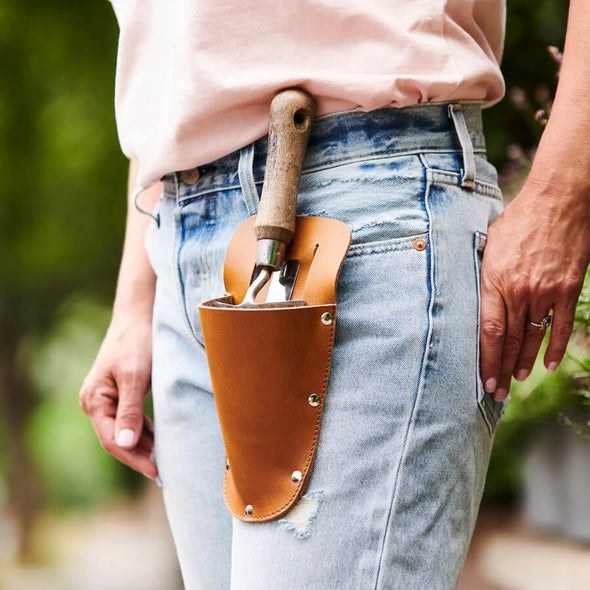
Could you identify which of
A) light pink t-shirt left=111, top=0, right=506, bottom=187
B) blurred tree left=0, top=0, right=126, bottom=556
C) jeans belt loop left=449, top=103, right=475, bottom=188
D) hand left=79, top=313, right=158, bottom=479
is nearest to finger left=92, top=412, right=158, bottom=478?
hand left=79, top=313, right=158, bottom=479

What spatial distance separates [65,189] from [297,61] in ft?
19.4

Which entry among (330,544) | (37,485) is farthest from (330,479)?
(37,485)

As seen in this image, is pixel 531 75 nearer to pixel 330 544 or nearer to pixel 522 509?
pixel 522 509

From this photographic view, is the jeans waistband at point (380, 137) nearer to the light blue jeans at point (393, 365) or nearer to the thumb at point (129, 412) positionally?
the light blue jeans at point (393, 365)

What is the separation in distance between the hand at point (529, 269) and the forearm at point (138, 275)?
0.65 metres

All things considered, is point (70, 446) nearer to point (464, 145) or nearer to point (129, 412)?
point (129, 412)

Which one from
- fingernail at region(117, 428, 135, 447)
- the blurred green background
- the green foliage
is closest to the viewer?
fingernail at region(117, 428, 135, 447)

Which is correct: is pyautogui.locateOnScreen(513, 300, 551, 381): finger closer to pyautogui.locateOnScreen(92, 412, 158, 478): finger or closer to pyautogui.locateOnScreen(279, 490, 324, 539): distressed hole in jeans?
pyautogui.locateOnScreen(279, 490, 324, 539): distressed hole in jeans

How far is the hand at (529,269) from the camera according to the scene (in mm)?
1002

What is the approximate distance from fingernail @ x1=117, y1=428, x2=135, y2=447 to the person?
0.22 meters

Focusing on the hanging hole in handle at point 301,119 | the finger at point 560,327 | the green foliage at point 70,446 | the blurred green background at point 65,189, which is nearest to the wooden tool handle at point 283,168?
the hanging hole in handle at point 301,119

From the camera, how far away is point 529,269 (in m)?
1.00

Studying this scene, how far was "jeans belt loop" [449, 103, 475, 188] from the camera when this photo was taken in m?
1.08

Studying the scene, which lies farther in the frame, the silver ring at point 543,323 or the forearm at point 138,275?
the forearm at point 138,275
